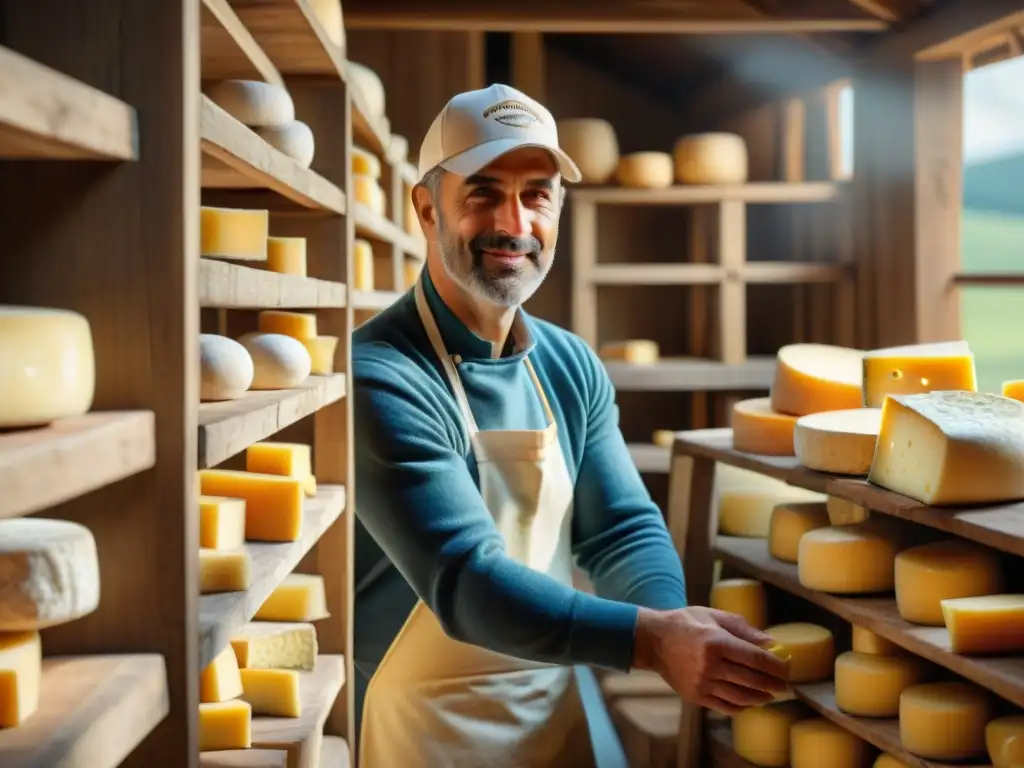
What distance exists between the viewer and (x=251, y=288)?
129 centimetres

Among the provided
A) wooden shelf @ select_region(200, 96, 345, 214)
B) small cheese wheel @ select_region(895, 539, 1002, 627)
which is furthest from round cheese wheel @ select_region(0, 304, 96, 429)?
small cheese wheel @ select_region(895, 539, 1002, 627)

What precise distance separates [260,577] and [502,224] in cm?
82

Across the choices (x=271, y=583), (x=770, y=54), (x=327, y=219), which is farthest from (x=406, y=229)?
(x=271, y=583)

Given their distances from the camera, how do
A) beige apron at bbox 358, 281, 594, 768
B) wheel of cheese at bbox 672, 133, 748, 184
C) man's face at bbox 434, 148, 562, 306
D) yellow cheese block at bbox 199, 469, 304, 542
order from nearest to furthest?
1. yellow cheese block at bbox 199, 469, 304, 542
2. man's face at bbox 434, 148, 562, 306
3. beige apron at bbox 358, 281, 594, 768
4. wheel of cheese at bbox 672, 133, 748, 184

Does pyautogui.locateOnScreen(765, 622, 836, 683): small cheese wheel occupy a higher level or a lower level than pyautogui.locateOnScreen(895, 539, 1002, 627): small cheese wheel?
lower

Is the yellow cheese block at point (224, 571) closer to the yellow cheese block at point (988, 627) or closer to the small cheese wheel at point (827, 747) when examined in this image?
the yellow cheese block at point (988, 627)

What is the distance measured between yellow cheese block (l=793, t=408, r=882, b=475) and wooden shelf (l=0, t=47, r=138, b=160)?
1.42 meters

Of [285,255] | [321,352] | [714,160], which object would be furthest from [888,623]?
[714,160]

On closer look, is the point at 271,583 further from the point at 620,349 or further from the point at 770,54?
the point at 770,54

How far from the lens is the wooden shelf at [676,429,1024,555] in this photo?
1.65 meters

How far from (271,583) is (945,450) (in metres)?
1.02

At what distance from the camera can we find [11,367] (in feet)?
2.83

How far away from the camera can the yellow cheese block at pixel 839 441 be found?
2.05m

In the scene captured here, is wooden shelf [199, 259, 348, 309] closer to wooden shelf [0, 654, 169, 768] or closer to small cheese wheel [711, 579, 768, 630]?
wooden shelf [0, 654, 169, 768]
